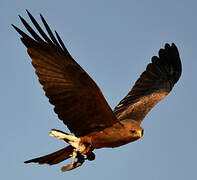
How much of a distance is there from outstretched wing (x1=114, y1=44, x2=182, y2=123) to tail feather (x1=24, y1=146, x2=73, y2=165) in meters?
1.76

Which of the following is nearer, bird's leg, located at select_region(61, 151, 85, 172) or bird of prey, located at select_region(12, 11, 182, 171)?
bird of prey, located at select_region(12, 11, 182, 171)

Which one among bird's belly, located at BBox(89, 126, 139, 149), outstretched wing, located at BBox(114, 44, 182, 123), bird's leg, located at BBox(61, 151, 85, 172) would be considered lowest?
bird's leg, located at BBox(61, 151, 85, 172)

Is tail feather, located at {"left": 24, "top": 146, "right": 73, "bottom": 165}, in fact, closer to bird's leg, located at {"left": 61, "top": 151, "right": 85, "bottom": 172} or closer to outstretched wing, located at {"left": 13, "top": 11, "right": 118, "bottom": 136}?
bird's leg, located at {"left": 61, "top": 151, "right": 85, "bottom": 172}

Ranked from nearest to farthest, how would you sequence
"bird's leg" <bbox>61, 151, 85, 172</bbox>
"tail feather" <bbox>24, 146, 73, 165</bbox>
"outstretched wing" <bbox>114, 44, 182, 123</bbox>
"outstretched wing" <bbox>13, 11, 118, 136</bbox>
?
"outstretched wing" <bbox>13, 11, 118, 136</bbox>, "bird's leg" <bbox>61, 151, 85, 172</bbox>, "tail feather" <bbox>24, 146, 73, 165</bbox>, "outstretched wing" <bbox>114, 44, 182, 123</bbox>

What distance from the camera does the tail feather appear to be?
20.9 ft

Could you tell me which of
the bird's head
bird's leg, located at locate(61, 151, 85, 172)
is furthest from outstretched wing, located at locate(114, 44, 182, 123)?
bird's leg, located at locate(61, 151, 85, 172)

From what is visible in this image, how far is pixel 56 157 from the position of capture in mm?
6449

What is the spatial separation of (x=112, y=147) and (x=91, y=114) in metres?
0.71

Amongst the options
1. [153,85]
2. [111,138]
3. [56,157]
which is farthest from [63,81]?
A: [153,85]

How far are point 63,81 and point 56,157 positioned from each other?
4.27ft

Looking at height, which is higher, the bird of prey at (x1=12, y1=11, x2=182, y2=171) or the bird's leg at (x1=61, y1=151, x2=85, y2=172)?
the bird of prey at (x1=12, y1=11, x2=182, y2=171)

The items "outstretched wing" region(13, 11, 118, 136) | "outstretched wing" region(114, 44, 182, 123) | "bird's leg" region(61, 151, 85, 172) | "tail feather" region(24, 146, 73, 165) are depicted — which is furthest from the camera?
"outstretched wing" region(114, 44, 182, 123)

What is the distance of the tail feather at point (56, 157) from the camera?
6.38 meters

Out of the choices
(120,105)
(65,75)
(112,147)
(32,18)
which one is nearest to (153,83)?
(120,105)
